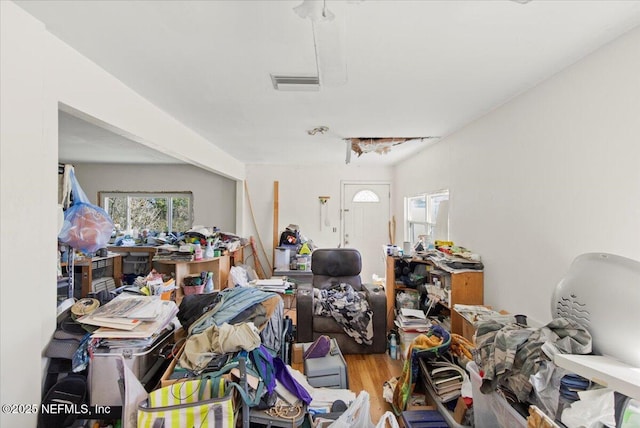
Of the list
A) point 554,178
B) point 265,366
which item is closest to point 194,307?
point 265,366

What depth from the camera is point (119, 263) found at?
4.51 m

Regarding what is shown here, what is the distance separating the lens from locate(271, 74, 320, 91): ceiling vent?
195cm

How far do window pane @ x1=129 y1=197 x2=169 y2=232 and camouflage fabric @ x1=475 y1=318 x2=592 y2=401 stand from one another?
551 cm

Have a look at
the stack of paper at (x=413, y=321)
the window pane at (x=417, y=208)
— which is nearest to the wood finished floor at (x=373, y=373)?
the stack of paper at (x=413, y=321)

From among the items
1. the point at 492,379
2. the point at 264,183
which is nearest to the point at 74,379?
the point at 492,379

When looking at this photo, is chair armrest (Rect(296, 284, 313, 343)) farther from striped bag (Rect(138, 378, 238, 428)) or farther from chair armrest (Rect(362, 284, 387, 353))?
striped bag (Rect(138, 378, 238, 428))

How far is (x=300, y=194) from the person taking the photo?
18.6 ft

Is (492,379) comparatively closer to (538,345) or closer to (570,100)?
(538,345)

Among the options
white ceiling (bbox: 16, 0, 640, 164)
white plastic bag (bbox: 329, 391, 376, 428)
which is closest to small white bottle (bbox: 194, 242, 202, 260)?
white ceiling (bbox: 16, 0, 640, 164)

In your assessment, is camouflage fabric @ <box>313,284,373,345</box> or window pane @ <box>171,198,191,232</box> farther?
window pane @ <box>171,198,191,232</box>

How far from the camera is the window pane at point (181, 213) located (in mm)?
5586

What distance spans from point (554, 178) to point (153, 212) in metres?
5.84

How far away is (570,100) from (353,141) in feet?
7.14

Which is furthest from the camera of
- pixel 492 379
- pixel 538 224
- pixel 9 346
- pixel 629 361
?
pixel 538 224
